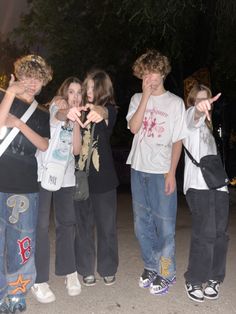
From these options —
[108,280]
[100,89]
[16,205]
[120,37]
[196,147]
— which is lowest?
[108,280]

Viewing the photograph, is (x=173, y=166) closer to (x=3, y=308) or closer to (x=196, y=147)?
(x=196, y=147)

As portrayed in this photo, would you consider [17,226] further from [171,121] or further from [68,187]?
[171,121]

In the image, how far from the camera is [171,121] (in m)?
4.23

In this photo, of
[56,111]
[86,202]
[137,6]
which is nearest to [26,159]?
[56,111]

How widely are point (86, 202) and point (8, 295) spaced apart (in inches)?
42.0

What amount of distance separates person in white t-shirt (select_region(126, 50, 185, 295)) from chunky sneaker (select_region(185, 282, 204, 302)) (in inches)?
8.3

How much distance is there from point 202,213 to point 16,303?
5.37 ft

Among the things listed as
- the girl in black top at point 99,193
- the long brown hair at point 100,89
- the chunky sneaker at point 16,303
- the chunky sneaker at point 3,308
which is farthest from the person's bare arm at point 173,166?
the chunky sneaker at point 3,308

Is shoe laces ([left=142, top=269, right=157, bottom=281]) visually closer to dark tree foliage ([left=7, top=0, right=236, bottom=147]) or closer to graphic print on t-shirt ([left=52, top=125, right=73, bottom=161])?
graphic print on t-shirt ([left=52, top=125, right=73, bottom=161])

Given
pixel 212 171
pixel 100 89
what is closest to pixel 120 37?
pixel 100 89

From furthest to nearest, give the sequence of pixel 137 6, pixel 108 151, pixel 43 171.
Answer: pixel 137 6 → pixel 108 151 → pixel 43 171

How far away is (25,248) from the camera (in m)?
3.80

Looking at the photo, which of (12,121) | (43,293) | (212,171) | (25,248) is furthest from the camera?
(43,293)

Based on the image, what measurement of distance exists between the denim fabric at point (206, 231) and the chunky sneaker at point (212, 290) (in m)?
0.07
